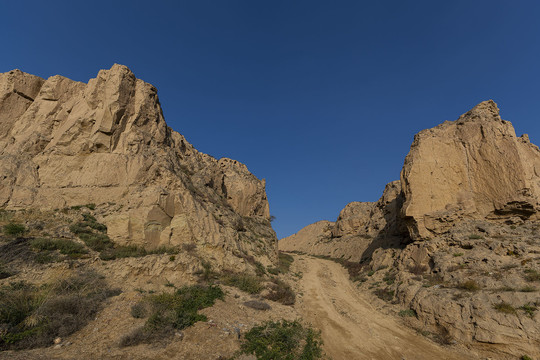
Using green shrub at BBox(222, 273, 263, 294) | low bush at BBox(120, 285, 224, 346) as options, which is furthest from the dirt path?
low bush at BBox(120, 285, 224, 346)

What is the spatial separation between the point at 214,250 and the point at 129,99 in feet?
56.2

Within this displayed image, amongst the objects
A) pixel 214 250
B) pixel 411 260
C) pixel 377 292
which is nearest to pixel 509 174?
pixel 411 260

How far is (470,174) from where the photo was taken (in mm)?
20000

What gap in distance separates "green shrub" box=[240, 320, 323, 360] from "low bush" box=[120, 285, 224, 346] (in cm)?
264

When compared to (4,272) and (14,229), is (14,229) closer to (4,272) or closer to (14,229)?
(14,229)

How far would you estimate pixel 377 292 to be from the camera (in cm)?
1866

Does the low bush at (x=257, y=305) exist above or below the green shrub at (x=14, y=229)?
below

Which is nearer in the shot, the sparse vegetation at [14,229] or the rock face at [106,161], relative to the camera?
the sparse vegetation at [14,229]

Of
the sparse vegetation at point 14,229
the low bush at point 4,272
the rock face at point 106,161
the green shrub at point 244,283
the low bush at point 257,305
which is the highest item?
the rock face at point 106,161

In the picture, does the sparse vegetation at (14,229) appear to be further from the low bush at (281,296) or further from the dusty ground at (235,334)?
the low bush at (281,296)

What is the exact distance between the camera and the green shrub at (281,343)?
8.45 metres

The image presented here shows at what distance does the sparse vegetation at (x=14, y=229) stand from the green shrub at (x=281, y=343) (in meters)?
14.9

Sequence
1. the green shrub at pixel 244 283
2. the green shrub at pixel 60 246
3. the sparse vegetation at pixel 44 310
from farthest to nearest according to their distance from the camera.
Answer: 1. the green shrub at pixel 244 283
2. the green shrub at pixel 60 246
3. the sparse vegetation at pixel 44 310

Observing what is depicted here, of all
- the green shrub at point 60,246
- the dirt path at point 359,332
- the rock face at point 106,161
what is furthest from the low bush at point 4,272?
the dirt path at point 359,332
